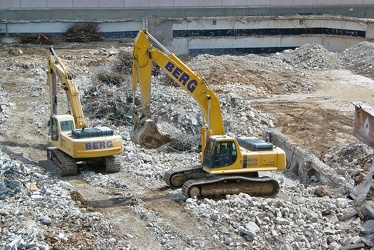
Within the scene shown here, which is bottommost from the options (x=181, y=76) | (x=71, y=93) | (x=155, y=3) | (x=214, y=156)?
(x=214, y=156)

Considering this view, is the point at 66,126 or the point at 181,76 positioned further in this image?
the point at 66,126

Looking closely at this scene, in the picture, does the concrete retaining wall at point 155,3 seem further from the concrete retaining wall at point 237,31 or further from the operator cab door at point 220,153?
the operator cab door at point 220,153

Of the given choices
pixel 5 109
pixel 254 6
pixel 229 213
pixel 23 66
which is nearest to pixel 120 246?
pixel 229 213

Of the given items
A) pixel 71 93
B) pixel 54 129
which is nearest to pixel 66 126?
pixel 54 129

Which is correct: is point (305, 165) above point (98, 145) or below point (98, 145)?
below

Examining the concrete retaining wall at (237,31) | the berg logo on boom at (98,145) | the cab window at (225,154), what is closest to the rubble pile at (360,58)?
the concrete retaining wall at (237,31)

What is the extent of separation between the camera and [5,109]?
2488 cm

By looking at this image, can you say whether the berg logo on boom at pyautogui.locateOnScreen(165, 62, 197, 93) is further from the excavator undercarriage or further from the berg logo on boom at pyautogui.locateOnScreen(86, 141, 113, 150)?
the berg logo on boom at pyautogui.locateOnScreen(86, 141, 113, 150)

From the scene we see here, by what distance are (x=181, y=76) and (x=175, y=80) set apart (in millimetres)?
201

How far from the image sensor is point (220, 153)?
15.5m

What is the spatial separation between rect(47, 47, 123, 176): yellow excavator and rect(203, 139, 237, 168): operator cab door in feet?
10.0

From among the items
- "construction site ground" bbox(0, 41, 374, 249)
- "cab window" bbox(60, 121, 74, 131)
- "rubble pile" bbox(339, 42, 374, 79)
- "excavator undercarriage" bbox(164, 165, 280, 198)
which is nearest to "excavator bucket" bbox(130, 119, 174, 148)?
"construction site ground" bbox(0, 41, 374, 249)

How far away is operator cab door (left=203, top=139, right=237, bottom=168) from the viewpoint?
1547 centimetres

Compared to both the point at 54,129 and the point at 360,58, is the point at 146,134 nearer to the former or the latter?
the point at 54,129
